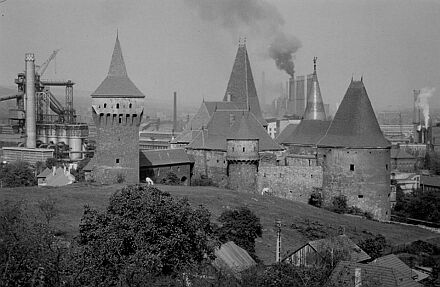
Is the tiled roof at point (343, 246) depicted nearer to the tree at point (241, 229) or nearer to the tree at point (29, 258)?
the tree at point (241, 229)

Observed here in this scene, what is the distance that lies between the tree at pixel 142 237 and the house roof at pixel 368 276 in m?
3.83

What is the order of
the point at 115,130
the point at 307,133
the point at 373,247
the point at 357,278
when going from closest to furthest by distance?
the point at 357,278
the point at 373,247
the point at 115,130
the point at 307,133

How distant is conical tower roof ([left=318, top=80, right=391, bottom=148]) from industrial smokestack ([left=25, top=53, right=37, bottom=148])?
37.1 meters

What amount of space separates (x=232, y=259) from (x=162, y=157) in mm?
21827

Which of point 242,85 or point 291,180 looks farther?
point 242,85

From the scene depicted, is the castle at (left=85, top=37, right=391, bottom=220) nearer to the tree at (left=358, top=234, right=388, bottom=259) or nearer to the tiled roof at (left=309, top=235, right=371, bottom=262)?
the tree at (left=358, top=234, right=388, bottom=259)

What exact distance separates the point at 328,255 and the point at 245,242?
5.96m

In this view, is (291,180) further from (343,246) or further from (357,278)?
(357,278)

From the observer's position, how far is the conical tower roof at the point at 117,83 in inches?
1575

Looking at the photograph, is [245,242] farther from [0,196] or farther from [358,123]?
[358,123]

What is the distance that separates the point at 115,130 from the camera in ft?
131

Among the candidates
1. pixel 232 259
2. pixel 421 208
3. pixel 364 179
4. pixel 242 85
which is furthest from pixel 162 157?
pixel 232 259

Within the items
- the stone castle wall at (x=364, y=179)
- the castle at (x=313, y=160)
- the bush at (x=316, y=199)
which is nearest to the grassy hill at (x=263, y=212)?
the stone castle wall at (x=364, y=179)

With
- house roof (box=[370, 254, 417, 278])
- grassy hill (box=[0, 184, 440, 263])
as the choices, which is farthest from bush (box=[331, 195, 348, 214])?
house roof (box=[370, 254, 417, 278])
